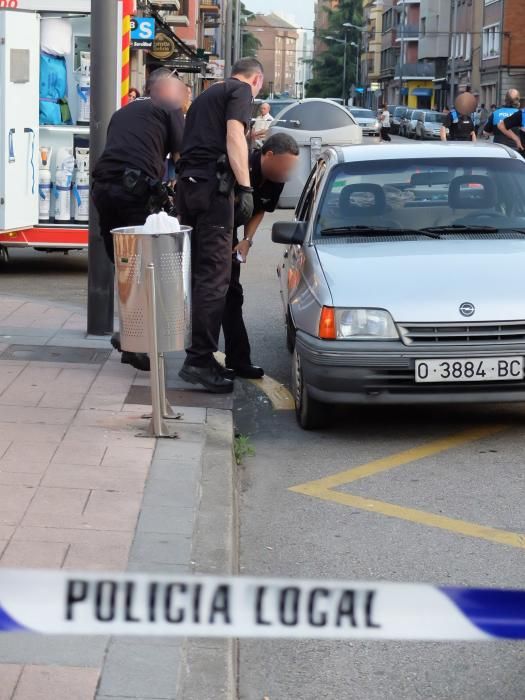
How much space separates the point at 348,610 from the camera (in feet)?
8.48

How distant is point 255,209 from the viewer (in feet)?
28.6

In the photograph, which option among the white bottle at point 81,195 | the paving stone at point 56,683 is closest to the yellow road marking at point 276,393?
the paving stone at point 56,683

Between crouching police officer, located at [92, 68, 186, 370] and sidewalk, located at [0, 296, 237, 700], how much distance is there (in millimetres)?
779

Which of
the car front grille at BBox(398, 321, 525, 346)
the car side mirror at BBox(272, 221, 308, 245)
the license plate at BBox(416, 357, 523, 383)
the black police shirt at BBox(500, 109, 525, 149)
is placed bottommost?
the license plate at BBox(416, 357, 523, 383)

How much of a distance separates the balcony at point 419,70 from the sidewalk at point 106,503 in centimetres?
11073

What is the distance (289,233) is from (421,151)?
43.5 inches

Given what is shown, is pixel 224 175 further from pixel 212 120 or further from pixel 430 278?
pixel 430 278

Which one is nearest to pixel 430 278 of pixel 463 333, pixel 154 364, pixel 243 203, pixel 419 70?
pixel 463 333

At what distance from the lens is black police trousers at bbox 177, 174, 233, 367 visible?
793 cm

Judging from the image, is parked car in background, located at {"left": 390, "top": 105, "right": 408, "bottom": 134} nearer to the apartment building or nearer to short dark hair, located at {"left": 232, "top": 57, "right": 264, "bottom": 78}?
the apartment building

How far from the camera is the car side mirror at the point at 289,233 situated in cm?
804

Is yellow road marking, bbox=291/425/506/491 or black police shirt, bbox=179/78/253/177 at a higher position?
black police shirt, bbox=179/78/253/177

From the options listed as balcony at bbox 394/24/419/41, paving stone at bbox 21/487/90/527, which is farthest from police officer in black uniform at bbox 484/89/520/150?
balcony at bbox 394/24/419/41

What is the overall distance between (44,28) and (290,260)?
19.4ft
